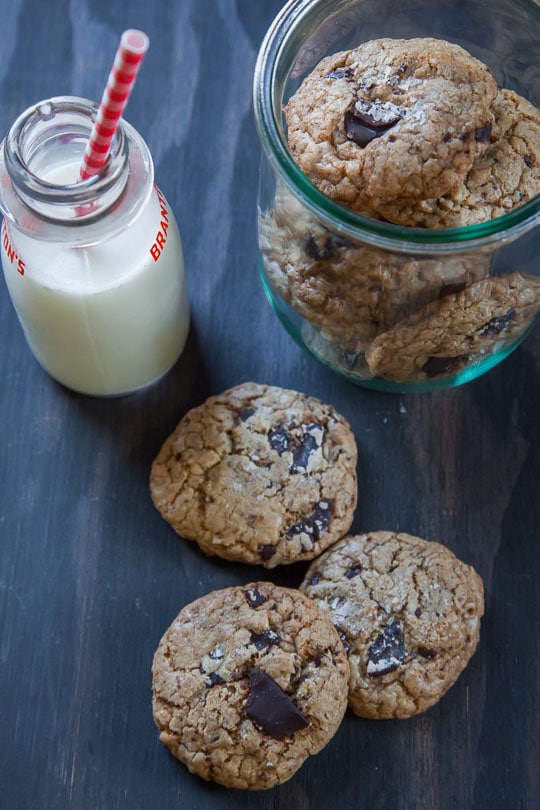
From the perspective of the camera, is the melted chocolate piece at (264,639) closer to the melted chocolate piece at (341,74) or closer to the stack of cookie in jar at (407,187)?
the stack of cookie in jar at (407,187)

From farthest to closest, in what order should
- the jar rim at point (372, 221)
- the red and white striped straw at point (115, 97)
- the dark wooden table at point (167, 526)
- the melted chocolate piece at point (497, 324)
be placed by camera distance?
1. the dark wooden table at point (167, 526)
2. the melted chocolate piece at point (497, 324)
3. the jar rim at point (372, 221)
4. the red and white striped straw at point (115, 97)

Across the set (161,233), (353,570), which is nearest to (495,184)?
(161,233)

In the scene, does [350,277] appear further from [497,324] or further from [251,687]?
[251,687]

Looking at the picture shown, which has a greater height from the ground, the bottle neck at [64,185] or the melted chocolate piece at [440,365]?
the bottle neck at [64,185]

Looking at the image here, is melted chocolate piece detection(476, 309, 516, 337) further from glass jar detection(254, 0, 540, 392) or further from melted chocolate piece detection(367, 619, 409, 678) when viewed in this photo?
melted chocolate piece detection(367, 619, 409, 678)

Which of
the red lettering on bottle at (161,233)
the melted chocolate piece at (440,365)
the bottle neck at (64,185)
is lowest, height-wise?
the melted chocolate piece at (440,365)

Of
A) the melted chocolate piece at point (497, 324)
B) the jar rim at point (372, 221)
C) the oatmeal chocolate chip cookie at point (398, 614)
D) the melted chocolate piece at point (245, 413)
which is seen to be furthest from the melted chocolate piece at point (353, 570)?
the jar rim at point (372, 221)

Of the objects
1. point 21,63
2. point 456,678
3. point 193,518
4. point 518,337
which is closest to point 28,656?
point 193,518

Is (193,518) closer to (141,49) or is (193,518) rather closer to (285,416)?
(285,416)
